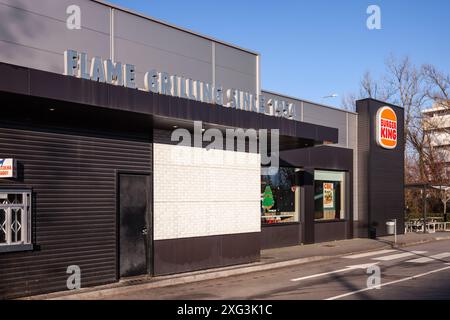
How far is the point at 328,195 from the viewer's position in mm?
23438

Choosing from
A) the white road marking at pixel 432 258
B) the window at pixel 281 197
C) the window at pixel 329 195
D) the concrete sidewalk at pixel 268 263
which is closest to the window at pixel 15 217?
the concrete sidewalk at pixel 268 263

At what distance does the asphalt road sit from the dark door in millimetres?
1216

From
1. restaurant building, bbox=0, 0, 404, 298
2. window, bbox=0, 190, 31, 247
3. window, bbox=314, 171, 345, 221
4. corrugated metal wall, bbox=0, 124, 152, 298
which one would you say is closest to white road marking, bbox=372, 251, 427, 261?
restaurant building, bbox=0, 0, 404, 298

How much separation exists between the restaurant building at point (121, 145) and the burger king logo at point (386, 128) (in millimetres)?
8879

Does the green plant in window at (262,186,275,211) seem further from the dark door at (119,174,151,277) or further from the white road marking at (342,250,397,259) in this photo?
the dark door at (119,174,151,277)

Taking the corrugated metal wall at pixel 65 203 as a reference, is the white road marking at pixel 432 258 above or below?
below

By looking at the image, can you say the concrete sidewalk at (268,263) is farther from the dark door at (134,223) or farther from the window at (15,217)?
the window at (15,217)

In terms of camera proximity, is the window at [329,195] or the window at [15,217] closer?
the window at [15,217]

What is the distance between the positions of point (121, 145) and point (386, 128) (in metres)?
17.1

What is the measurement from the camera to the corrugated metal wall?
10148 mm

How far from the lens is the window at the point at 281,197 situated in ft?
65.9

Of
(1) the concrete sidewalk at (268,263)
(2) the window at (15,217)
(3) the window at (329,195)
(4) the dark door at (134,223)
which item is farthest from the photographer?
(3) the window at (329,195)

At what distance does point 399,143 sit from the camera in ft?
89.0
